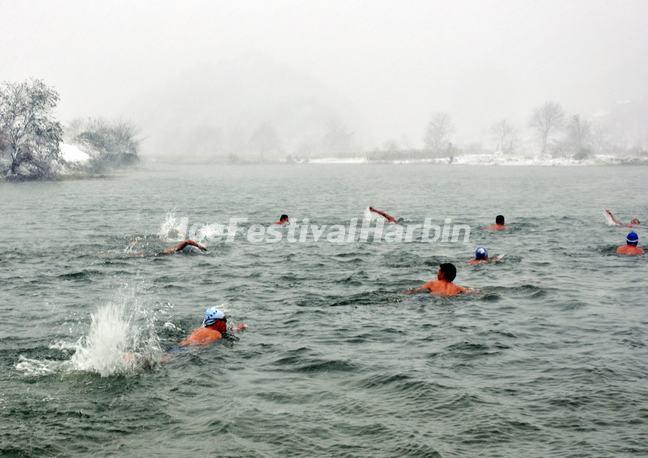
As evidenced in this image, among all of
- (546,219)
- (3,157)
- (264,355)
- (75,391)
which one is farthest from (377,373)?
(3,157)

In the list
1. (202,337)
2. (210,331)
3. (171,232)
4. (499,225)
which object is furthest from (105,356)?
(499,225)

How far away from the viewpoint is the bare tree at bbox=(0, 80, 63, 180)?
69.8 meters

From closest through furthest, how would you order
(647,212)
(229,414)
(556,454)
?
(556,454), (229,414), (647,212)

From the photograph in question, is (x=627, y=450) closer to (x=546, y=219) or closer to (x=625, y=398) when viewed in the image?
(x=625, y=398)

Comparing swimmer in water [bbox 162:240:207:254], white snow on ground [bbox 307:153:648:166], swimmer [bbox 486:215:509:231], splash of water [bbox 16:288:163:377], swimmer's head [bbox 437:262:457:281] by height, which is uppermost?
white snow on ground [bbox 307:153:648:166]

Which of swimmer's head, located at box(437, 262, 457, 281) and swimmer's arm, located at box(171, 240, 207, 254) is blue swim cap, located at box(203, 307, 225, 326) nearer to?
swimmer's head, located at box(437, 262, 457, 281)

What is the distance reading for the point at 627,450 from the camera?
905 centimetres

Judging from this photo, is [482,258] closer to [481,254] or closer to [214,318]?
[481,254]

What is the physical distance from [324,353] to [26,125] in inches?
2664

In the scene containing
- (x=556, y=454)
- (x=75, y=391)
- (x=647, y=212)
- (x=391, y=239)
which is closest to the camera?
(x=556, y=454)

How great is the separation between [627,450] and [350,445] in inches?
161

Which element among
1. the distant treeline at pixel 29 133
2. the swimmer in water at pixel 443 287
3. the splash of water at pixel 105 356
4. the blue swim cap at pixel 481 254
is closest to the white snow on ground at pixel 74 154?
the distant treeline at pixel 29 133

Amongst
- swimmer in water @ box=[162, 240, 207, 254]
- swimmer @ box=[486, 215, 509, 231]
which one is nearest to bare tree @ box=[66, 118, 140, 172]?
swimmer in water @ box=[162, 240, 207, 254]

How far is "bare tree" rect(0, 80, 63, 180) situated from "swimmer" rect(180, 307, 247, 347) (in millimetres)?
64466
